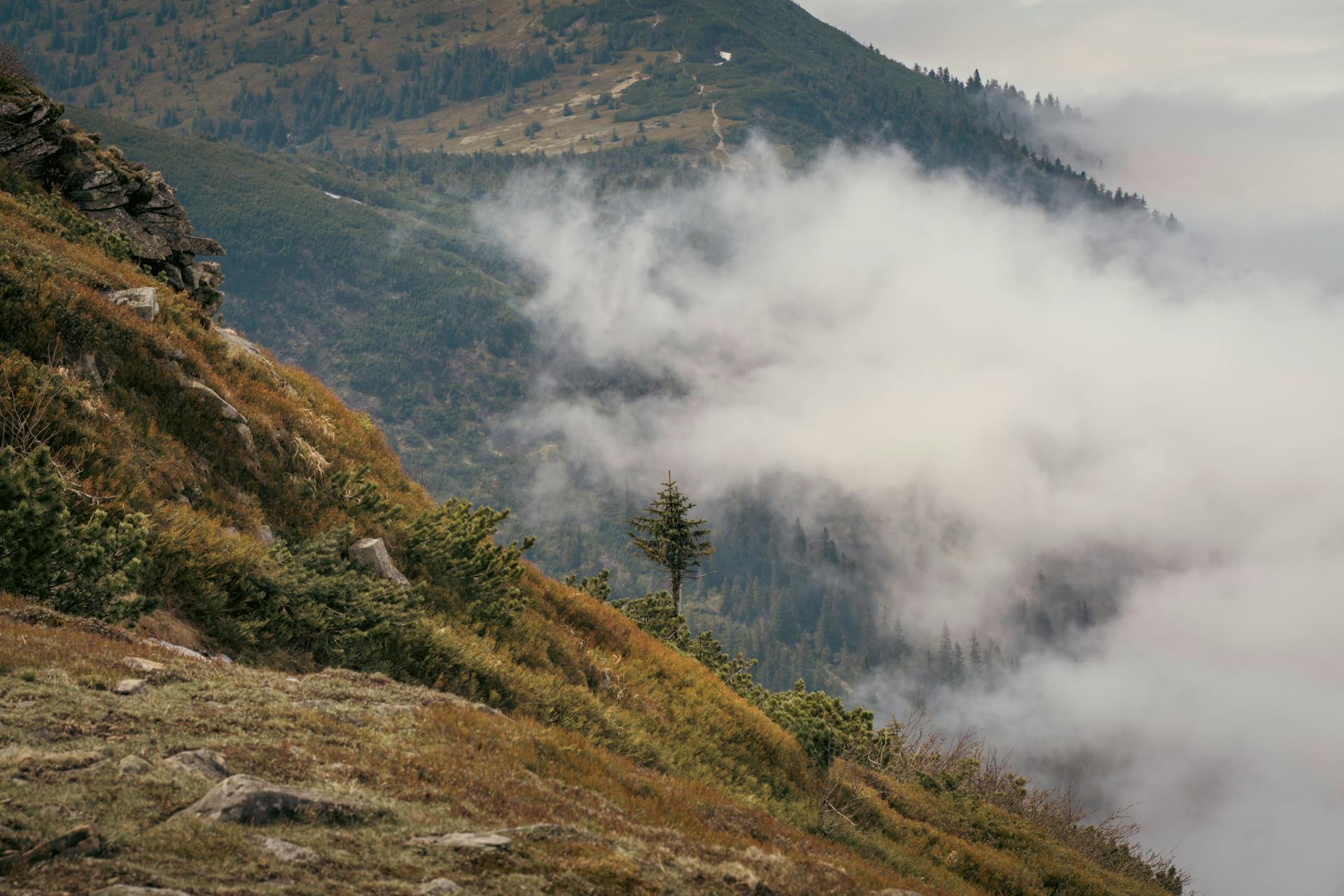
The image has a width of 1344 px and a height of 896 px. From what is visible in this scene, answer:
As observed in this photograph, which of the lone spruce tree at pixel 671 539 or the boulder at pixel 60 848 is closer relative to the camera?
the boulder at pixel 60 848

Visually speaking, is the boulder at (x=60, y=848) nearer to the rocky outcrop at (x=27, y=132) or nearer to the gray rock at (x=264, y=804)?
the gray rock at (x=264, y=804)

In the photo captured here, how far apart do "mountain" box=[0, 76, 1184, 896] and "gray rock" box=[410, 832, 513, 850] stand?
3 cm

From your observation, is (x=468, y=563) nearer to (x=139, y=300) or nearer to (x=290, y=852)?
(x=139, y=300)

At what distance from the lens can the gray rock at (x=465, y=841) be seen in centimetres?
841

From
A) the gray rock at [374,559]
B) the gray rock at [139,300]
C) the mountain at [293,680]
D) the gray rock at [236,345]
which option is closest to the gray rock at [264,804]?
the mountain at [293,680]

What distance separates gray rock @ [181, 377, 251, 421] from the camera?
61.0 feet

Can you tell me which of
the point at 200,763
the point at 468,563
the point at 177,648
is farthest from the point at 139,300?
the point at 200,763

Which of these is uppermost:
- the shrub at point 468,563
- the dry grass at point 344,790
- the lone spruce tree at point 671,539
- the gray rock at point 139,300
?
the gray rock at point 139,300

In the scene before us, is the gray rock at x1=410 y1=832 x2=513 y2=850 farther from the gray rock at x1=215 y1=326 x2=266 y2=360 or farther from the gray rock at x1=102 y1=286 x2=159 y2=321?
the gray rock at x1=215 y1=326 x2=266 y2=360

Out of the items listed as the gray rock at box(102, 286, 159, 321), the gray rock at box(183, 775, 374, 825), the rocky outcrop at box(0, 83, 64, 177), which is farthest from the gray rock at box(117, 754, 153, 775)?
the rocky outcrop at box(0, 83, 64, 177)

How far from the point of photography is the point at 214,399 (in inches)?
736

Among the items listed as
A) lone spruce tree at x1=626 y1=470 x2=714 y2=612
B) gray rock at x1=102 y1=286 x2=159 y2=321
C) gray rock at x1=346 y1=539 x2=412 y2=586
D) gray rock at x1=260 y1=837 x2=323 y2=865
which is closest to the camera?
gray rock at x1=260 y1=837 x2=323 y2=865

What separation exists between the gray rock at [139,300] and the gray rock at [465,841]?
1470cm

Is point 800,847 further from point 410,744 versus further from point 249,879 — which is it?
point 249,879
